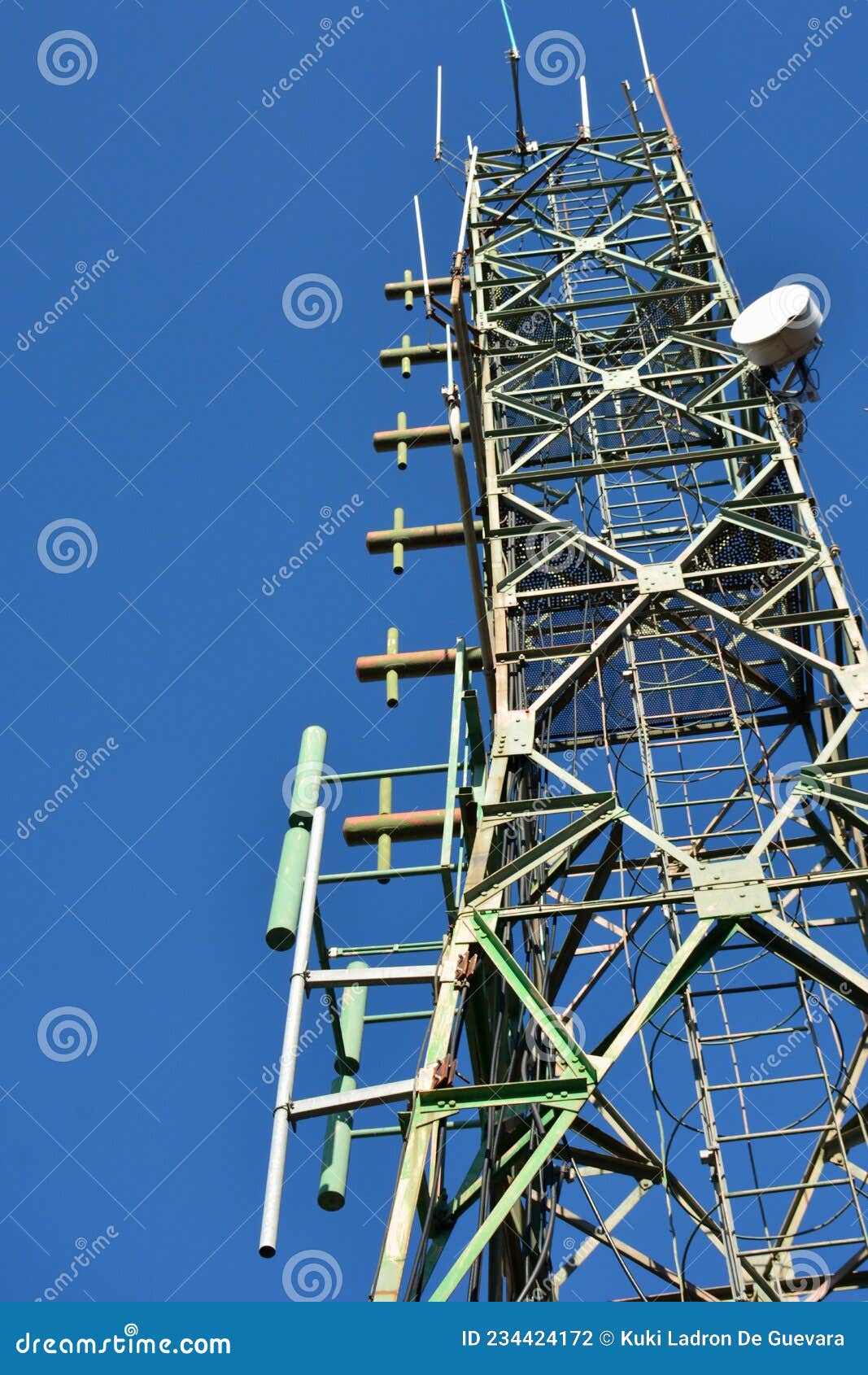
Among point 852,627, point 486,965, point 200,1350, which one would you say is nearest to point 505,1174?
point 486,965

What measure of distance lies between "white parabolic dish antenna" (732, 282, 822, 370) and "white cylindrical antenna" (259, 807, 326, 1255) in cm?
618

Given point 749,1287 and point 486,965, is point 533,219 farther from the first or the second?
point 749,1287

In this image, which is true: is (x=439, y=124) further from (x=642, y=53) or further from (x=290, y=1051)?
(x=290, y=1051)

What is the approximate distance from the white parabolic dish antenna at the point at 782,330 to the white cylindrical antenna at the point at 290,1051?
618 cm

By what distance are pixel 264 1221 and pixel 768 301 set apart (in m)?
9.67

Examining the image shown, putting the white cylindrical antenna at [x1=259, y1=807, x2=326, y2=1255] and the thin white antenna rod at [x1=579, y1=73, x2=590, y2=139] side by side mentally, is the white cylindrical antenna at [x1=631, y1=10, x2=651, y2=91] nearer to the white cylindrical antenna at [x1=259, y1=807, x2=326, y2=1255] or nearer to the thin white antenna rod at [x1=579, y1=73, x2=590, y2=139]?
the thin white antenna rod at [x1=579, y1=73, x2=590, y2=139]

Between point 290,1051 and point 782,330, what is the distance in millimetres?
8200

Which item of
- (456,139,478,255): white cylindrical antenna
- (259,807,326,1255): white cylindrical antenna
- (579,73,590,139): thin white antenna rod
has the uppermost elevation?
(579,73,590,139): thin white antenna rod

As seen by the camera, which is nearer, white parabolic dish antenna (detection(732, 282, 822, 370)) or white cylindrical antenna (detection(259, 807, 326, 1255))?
white cylindrical antenna (detection(259, 807, 326, 1255))

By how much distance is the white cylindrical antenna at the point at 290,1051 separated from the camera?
975 cm

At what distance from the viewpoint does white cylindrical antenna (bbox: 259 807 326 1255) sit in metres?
9.75

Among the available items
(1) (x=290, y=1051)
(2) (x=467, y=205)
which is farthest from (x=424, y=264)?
(1) (x=290, y=1051)
